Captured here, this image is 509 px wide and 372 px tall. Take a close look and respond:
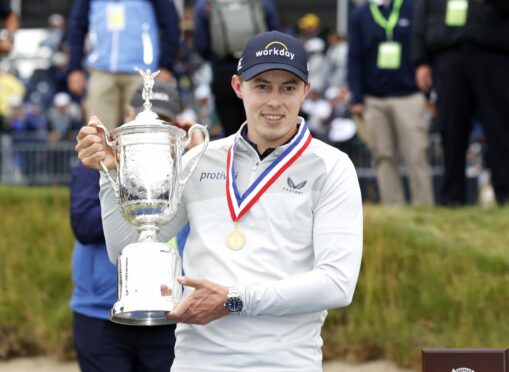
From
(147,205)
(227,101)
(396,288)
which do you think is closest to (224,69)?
(227,101)

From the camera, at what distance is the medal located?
4.26 m

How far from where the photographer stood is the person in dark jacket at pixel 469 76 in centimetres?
1016

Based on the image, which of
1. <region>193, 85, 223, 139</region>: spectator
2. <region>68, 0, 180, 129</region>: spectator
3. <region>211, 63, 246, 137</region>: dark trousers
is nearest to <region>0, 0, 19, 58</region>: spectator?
<region>68, 0, 180, 129</region>: spectator

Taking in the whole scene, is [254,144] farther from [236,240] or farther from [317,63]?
[317,63]

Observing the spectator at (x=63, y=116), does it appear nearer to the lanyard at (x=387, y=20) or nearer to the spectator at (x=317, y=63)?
the spectator at (x=317, y=63)

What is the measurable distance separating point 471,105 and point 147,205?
259 inches

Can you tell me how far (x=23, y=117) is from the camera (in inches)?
786

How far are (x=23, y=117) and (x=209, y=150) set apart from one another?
15.8 meters

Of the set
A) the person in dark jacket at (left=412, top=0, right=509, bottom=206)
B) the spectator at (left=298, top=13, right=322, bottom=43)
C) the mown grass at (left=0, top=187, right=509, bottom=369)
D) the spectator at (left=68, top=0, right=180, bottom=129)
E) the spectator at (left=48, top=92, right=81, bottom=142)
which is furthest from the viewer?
the spectator at (left=298, top=13, right=322, bottom=43)

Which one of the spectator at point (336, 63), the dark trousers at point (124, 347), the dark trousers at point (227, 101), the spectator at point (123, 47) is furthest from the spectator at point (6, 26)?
the spectator at point (336, 63)

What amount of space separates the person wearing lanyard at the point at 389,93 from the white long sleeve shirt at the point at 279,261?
275 inches

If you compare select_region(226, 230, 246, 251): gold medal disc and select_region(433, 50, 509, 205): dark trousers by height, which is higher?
select_region(433, 50, 509, 205): dark trousers

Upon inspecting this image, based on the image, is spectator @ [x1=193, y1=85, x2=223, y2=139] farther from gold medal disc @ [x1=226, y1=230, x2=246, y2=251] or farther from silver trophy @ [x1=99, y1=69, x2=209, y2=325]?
gold medal disc @ [x1=226, y1=230, x2=246, y2=251]

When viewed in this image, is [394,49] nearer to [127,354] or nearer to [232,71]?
[232,71]
